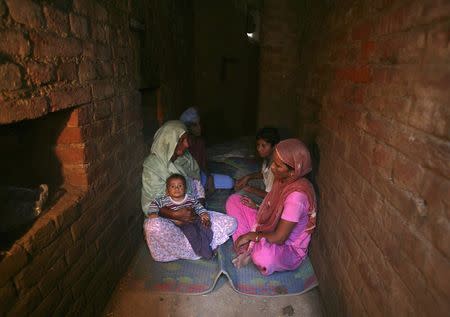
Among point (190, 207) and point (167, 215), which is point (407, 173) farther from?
point (167, 215)

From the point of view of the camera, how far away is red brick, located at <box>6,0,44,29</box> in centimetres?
142

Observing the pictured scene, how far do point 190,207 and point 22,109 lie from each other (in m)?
1.85

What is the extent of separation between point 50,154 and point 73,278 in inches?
34.6

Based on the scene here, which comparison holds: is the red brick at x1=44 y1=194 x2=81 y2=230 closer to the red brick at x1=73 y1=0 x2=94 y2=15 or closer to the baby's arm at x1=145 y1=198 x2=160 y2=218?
the baby's arm at x1=145 y1=198 x2=160 y2=218

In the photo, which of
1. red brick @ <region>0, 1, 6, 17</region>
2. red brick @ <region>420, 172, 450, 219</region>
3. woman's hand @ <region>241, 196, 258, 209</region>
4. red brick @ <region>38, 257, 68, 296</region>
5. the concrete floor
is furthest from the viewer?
woman's hand @ <region>241, 196, 258, 209</region>

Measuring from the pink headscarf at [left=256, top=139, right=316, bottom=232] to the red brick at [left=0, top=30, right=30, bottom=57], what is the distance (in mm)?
1892

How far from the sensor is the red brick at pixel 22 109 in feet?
4.56

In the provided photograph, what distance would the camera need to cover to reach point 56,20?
174cm

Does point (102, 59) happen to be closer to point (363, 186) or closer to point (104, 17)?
point (104, 17)

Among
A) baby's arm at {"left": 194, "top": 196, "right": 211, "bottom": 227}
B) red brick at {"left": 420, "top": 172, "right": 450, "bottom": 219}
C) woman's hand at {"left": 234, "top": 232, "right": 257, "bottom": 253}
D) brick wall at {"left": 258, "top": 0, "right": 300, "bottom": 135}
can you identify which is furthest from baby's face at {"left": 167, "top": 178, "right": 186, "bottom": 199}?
brick wall at {"left": 258, "top": 0, "right": 300, "bottom": 135}

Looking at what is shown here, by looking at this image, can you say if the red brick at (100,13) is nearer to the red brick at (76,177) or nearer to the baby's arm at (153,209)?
the red brick at (76,177)

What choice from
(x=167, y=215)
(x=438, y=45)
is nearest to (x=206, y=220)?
(x=167, y=215)

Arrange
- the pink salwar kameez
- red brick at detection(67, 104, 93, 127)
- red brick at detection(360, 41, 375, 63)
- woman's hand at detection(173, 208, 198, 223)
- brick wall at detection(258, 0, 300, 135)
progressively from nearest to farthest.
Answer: red brick at detection(360, 41, 375, 63), red brick at detection(67, 104, 93, 127), the pink salwar kameez, woman's hand at detection(173, 208, 198, 223), brick wall at detection(258, 0, 300, 135)

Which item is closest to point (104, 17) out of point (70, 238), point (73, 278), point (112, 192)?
point (112, 192)
